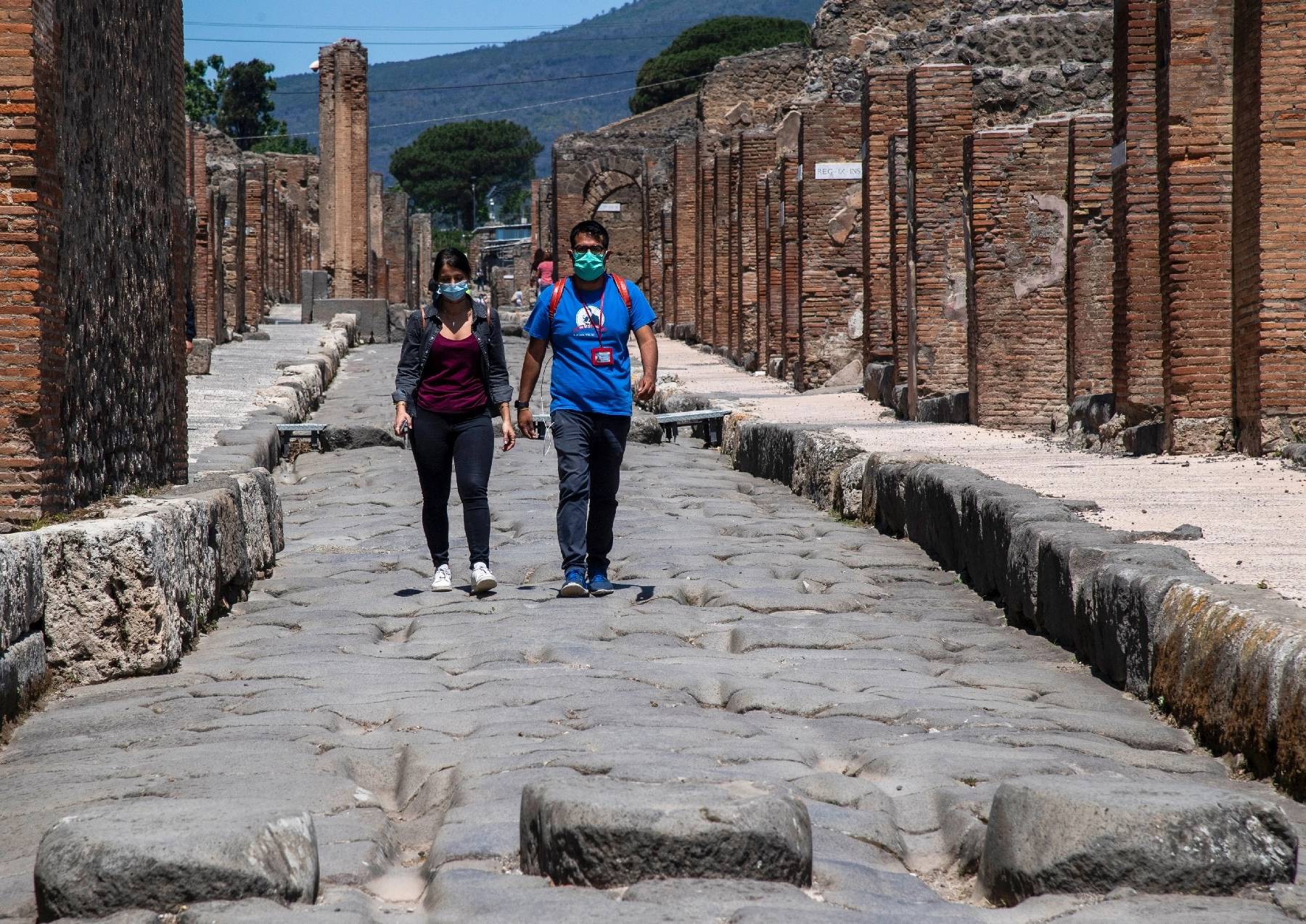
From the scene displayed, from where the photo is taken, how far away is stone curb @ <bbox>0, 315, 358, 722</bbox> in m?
5.11

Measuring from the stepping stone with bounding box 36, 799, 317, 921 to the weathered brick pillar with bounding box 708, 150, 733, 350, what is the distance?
2751 cm

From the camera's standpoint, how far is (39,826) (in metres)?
3.90

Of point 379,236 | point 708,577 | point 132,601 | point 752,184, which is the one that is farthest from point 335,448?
point 379,236

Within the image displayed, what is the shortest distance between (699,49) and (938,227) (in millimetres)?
72797

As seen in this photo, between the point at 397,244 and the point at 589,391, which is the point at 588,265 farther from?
the point at 397,244

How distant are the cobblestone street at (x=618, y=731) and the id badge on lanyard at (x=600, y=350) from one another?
0.99 m

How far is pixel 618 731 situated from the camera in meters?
4.63

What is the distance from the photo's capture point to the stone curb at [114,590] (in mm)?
5113

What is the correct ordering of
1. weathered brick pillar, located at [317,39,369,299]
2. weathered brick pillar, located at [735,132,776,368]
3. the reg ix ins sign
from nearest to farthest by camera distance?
the reg ix ins sign → weathered brick pillar, located at [735,132,776,368] → weathered brick pillar, located at [317,39,369,299]

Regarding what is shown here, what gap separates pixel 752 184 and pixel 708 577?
20976 millimetres

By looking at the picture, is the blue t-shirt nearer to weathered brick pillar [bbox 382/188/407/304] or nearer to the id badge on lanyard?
the id badge on lanyard

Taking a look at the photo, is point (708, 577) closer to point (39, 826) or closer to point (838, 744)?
point (838, 744)

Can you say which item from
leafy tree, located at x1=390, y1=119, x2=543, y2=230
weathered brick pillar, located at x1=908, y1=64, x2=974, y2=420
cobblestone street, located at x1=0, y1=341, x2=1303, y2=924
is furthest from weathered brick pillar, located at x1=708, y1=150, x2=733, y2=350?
leafy tree, located at x1=390, y1=119, x2=543, y2=230

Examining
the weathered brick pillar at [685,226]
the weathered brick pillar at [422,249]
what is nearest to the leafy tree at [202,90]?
the weathered brick pillar at [422,249]
